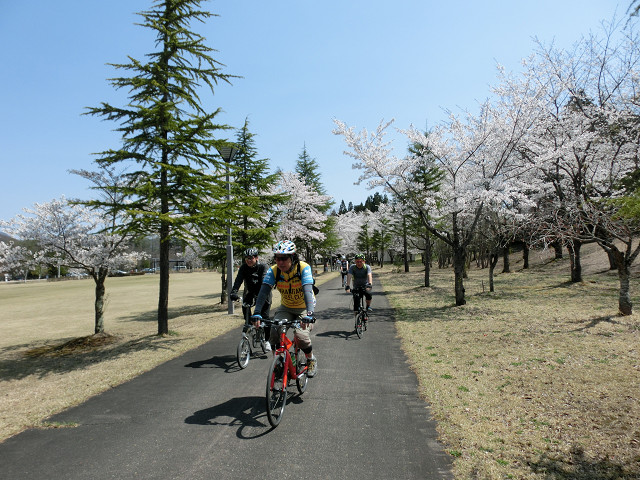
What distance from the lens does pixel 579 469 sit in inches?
139

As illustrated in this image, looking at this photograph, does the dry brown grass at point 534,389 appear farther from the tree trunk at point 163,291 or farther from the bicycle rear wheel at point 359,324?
the tree trunk at point 163,291

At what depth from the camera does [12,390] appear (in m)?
7.03

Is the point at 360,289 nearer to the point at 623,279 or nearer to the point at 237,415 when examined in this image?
the point at 237,415

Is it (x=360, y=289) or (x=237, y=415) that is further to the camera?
(x=360, y=289)

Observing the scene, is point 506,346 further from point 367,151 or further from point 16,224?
point 16,224

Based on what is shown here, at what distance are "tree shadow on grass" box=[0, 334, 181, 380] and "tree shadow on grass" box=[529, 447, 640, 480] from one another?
851cm

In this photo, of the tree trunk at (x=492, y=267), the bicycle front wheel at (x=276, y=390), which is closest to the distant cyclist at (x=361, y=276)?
the bicycle front wheel at (x=276, y=390)

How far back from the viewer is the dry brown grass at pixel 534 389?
3.72 meters

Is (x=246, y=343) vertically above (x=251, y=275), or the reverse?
(x=251, y=275)

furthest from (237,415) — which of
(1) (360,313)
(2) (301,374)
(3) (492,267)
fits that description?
(3) (492,267)

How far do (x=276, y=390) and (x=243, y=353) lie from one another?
2.78 m

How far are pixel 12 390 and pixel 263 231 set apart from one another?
8.73 m

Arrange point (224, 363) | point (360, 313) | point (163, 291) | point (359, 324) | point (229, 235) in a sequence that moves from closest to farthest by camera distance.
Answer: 1. point (224, 363)
2. point (359, 324)
3. point (360, 313)
4. point (163, 291)
5. point (229, 235)

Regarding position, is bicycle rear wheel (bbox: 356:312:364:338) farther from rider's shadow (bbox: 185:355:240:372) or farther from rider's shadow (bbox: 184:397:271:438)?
rider's shadow (bbox: 184:397:271:438)
